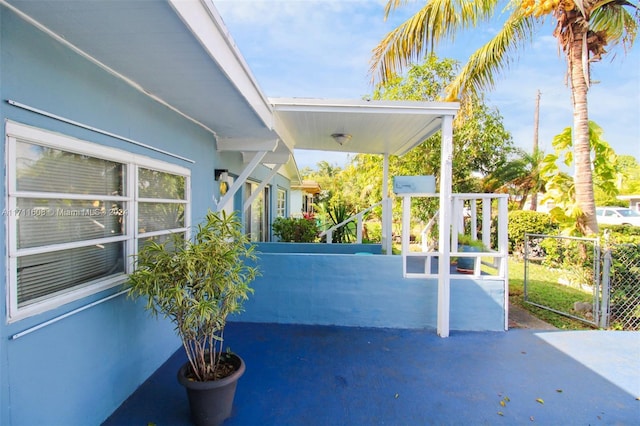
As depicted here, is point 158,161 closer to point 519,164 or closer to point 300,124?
point 300,124

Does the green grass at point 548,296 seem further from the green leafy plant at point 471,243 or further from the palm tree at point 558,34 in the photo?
the green leafy plant at point 471,243

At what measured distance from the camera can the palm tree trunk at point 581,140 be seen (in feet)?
18.5

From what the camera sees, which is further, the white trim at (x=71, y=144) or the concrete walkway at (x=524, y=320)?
the concrete walkway at (x=524, y=320)

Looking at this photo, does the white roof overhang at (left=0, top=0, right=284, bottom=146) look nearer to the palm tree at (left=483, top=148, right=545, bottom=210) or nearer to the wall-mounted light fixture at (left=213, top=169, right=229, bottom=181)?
the wall-mounted light fixture at (left=213, top=169, right=229, bottom=181)

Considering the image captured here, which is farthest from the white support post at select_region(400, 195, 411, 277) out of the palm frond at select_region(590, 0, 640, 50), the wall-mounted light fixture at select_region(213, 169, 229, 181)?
Answer: the palm frond at select_region(590, 0, 640, 50)

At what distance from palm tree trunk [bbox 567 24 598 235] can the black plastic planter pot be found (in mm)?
A: 6549

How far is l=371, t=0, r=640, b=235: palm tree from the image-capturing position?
18.2 ft

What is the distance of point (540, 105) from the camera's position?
60.2 feet

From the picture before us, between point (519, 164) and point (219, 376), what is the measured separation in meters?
13.9

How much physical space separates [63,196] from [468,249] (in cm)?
493

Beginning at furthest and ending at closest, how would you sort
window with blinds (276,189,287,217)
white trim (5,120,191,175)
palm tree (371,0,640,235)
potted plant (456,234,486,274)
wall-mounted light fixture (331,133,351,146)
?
1. window with blinds (276,189,287,217)
2. palm tree (371,0,640,235)
3. wall-mounted light fixture (331,133,351,146)
4. potted plant (456,234,486,274)
5. white trim (5,120,191,175)

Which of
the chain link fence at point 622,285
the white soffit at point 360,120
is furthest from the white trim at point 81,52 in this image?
the chain link fence at point 622,285

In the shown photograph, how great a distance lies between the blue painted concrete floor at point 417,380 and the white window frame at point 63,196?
115cm

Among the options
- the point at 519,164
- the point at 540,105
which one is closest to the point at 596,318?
the point at 519,164
